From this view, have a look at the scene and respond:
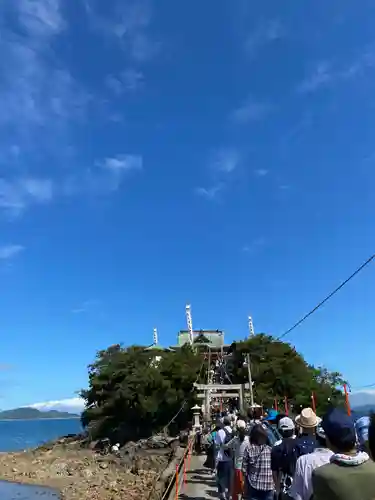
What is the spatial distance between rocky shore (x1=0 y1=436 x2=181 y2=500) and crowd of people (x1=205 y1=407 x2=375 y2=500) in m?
11.9

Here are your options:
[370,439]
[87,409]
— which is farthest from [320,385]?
[370,439]

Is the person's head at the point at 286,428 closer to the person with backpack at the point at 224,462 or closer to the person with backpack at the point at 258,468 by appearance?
the person with backpack at the point at 258,468

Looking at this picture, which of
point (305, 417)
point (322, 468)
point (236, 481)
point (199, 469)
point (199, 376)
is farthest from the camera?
point (199, 376)

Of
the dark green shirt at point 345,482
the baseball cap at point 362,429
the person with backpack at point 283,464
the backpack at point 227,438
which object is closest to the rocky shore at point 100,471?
the backpack at point 227,438

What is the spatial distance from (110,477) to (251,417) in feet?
79.2

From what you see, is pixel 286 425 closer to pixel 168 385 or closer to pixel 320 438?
pixel 320 438

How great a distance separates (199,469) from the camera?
15586mm

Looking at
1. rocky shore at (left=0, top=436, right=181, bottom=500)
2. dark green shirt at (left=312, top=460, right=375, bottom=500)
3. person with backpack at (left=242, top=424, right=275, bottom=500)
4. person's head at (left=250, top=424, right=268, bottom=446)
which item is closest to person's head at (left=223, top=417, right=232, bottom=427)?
person with backpack at (left=242, top=424, right=275, bottom=500)

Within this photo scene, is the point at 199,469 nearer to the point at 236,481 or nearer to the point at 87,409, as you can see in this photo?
the point at 236,481

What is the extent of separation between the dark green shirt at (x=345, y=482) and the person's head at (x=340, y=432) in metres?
0.16

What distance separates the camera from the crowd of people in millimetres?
2809

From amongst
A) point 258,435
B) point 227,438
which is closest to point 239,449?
point 258,435

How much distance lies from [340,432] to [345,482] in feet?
1.11

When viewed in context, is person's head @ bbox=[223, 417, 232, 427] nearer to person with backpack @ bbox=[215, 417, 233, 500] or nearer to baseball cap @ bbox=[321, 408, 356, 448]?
person with backpack @ bbox=[215, 417, 233, 500]
